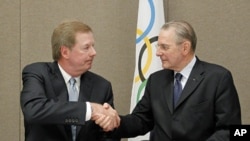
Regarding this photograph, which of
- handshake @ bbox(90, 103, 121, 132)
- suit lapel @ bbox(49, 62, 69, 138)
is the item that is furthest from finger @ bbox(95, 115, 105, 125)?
suit lapel @ bbox(49, 62, 69, 138)

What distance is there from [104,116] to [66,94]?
0.27 meters

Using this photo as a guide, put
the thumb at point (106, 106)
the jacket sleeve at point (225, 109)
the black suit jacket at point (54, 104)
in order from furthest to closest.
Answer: the thumb at point (106, 106) < the jacket sleeve at point (225, 109) < the black suit jacket at point (54, 104)

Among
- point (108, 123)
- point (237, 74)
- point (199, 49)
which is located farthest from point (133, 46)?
point (108, 123)

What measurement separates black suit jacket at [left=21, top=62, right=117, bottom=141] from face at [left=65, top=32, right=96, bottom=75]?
0.30 ft

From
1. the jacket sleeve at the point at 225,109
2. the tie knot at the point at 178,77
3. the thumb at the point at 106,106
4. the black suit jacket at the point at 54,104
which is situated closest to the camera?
the black suit jacket at the point at 54,104

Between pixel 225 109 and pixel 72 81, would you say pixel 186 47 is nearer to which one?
pixel 225 109

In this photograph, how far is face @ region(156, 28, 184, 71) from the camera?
288 centimetres

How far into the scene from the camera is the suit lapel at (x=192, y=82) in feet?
9.20

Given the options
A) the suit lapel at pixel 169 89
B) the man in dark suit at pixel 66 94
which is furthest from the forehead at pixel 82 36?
the suit lapel at pixel 169 89

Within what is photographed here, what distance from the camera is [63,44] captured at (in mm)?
2838

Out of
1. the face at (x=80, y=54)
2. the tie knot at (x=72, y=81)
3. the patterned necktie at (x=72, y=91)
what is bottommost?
the patterned necktie at (x=72, y=91)

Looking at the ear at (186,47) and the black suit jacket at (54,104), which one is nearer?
the black suit jacket at (54,104)

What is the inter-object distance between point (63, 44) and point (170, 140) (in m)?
0.89

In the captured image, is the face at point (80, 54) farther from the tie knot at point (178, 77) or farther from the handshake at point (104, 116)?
the tie knot at point (178, 77)
